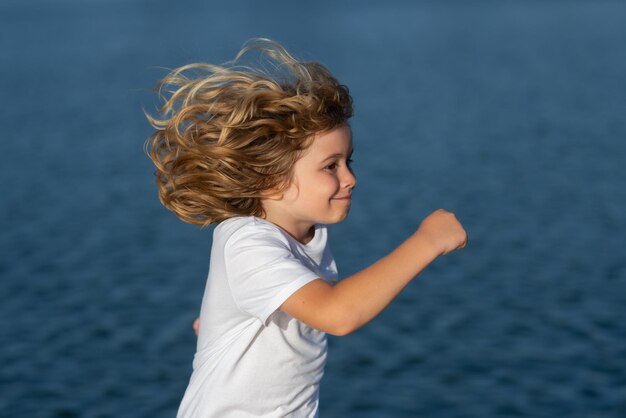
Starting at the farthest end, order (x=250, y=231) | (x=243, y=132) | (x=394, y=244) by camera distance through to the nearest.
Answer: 1. (x=394, y=244)
2. (x=243, y=132)
3. (x=250, y=231)

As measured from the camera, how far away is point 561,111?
1962cm

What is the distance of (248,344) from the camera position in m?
2.76

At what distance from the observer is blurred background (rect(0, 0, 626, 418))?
29.2ft

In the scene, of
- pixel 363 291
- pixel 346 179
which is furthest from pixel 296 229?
pixel 363 291

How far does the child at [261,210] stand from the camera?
8.87 feet

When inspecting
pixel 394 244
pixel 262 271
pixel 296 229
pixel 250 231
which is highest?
pixel 394 244

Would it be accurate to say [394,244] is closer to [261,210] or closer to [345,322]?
[261,210]

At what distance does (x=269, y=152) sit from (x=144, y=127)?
17.3m

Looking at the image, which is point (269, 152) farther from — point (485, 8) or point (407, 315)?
point (485, 8)

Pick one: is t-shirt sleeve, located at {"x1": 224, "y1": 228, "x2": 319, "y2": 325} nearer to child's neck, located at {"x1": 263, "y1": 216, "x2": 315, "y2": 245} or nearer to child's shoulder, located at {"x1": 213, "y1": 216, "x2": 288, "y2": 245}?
child's shoulder, located at {"x1": 213, "y1": 216, "x2": 288, "y2": 245}

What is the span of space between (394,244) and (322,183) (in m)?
8.95

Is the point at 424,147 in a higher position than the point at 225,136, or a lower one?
higher

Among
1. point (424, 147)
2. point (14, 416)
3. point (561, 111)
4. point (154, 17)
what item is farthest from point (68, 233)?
point (154, 17)

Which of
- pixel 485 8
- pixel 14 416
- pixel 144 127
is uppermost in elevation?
pixel 485 8
